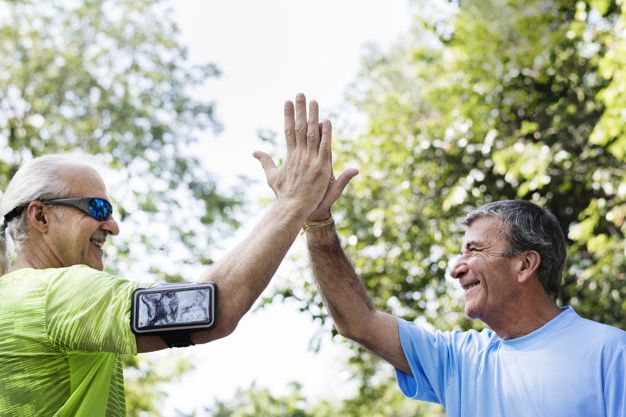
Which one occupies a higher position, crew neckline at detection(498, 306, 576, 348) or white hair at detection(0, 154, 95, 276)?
white hair at detection(0, 154, 95, 276)

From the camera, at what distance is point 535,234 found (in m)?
3.60

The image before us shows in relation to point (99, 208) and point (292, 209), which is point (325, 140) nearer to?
point (292, 209)

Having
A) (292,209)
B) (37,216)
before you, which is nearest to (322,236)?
(292,209)

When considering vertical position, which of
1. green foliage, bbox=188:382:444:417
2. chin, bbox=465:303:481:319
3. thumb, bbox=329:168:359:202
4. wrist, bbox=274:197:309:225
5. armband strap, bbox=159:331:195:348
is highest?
thumb, bbox=329:168:359:202

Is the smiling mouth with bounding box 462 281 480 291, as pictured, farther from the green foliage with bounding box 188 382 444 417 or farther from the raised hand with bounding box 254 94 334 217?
the green foliage with bounding box 188 382 444 417

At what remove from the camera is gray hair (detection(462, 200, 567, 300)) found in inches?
140

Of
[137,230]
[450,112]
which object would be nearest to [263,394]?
[137,230]

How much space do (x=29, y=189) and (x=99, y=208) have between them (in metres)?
0.21

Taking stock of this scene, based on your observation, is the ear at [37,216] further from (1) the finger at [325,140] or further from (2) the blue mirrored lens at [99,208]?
(1) the finger at [325,140]

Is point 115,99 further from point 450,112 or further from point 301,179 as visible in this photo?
point 301,179

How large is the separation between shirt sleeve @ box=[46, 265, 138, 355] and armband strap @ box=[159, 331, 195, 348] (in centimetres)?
8

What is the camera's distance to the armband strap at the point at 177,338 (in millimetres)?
2035

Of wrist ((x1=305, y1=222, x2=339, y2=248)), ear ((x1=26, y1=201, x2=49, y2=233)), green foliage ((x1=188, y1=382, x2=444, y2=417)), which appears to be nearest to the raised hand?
ear ((x1=26, y1=201, x2=49, y2=233))

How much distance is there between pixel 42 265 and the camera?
249cm
